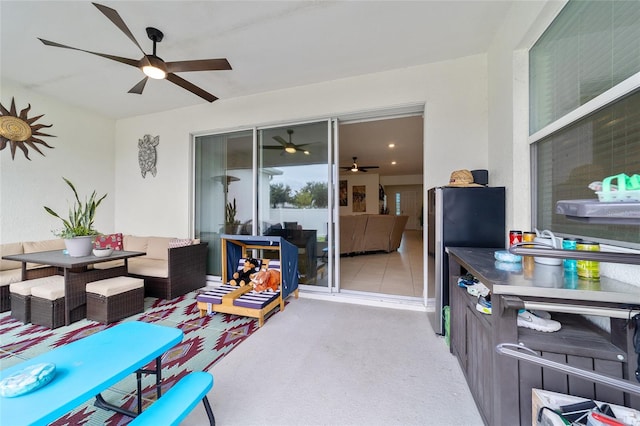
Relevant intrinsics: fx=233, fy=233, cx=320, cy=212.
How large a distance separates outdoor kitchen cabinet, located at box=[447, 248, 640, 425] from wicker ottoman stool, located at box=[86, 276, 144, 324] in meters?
3.34

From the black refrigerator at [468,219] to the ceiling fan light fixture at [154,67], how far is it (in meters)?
2.92

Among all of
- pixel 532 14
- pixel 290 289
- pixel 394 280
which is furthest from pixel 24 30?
pixel 394 280

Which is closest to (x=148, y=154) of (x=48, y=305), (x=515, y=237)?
(x=48, y=305)

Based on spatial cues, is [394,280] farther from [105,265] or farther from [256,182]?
[105,265]

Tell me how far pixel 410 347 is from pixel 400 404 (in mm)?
677

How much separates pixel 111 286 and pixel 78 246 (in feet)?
2.39

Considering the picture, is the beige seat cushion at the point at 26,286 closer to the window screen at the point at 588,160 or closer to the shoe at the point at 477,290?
the shoe at the point at 477,290

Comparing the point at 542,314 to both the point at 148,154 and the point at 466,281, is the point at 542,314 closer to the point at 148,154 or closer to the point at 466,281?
the point at 466,281

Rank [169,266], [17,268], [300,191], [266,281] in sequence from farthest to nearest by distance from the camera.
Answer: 1. [300,191]
2. [17,268]
3. [169,266]
4. [266,281]

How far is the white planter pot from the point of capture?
2.69m

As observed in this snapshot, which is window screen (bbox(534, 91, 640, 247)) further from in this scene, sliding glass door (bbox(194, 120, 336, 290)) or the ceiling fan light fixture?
the ceiling fan light fixture

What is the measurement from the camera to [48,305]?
2.39m

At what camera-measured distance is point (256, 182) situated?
12.3 feet

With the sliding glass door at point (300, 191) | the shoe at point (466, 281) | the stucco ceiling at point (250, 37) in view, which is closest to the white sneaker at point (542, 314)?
the shoe at point (466, 281)
